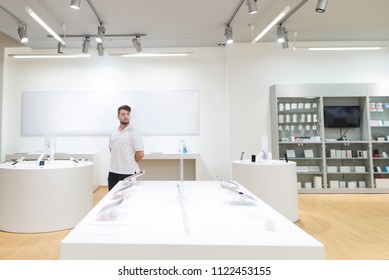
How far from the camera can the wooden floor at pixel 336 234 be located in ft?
8.44

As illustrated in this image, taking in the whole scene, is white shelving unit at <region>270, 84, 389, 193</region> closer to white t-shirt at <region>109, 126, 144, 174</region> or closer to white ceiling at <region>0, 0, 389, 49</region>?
white ceiling at <region>0, 0, 389, 49</region>

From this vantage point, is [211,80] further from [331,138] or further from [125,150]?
[125,150]

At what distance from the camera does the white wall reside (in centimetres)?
608

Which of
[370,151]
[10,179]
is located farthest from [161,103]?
[370,151]

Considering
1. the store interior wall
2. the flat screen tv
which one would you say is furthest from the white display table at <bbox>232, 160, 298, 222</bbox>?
the flat screen tv

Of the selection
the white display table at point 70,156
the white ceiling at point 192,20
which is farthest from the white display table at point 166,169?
the white ceiling at point 192,20

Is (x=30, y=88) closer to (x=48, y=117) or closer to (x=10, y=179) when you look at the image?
(x=48, y=117)

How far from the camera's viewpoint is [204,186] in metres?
2.20

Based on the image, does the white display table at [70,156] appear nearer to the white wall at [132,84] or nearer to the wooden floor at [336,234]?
the white wall at [132,84]

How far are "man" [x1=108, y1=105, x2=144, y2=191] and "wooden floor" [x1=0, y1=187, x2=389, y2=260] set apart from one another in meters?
1.01

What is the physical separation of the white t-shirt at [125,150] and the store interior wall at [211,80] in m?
2.97

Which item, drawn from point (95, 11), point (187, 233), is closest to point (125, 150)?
point (187, 233)

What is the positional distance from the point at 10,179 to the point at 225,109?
14.9 feet


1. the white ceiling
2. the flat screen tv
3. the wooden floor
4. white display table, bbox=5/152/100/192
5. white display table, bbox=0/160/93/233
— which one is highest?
the white ceiling
